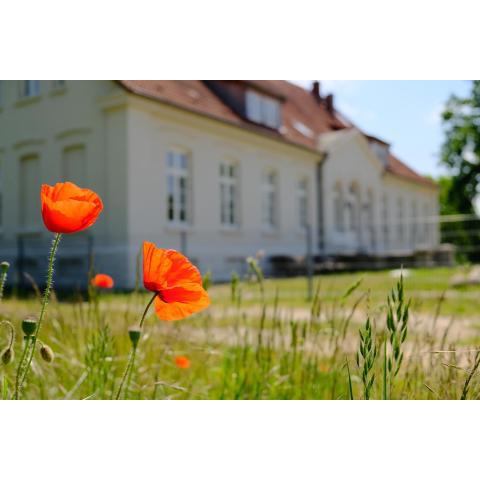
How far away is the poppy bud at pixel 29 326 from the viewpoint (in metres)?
0.66

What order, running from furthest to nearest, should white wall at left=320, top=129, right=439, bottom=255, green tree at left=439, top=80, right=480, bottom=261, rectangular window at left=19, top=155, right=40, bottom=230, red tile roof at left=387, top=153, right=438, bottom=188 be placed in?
white wall at left=320, top=129, right=439, bottom=255 → rectangular window at left=19, top=155, right=40, bottom=230 → red tile roof at left=387, top=153, right=438, bottom=188 → green tree at left=439, top=80, right=480, bottom=261

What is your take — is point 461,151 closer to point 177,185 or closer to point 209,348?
point 209,348

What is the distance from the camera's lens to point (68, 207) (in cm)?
59

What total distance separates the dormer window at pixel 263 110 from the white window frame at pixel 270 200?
141 cm

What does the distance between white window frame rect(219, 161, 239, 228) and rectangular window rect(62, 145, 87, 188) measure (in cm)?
233

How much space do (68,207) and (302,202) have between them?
35.6 feet

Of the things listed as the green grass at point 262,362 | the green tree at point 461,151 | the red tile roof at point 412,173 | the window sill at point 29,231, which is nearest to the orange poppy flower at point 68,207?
A: the green grass at point 262,362

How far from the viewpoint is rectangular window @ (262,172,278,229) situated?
10.2 meters

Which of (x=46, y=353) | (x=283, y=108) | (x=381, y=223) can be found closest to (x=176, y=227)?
(x=381, y=223)

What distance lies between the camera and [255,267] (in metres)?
1.29

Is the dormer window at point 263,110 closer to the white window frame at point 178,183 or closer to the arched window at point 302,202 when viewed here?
the arched window at point 302,202

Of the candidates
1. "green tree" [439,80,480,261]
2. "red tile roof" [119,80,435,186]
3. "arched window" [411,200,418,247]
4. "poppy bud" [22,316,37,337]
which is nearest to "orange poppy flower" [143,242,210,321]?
"poppy bud" [22,316,37,337]

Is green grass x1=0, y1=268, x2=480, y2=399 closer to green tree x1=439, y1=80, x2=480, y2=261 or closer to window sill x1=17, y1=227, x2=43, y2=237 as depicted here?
green tree x1=439, y1=80, x2=480, y2=261
